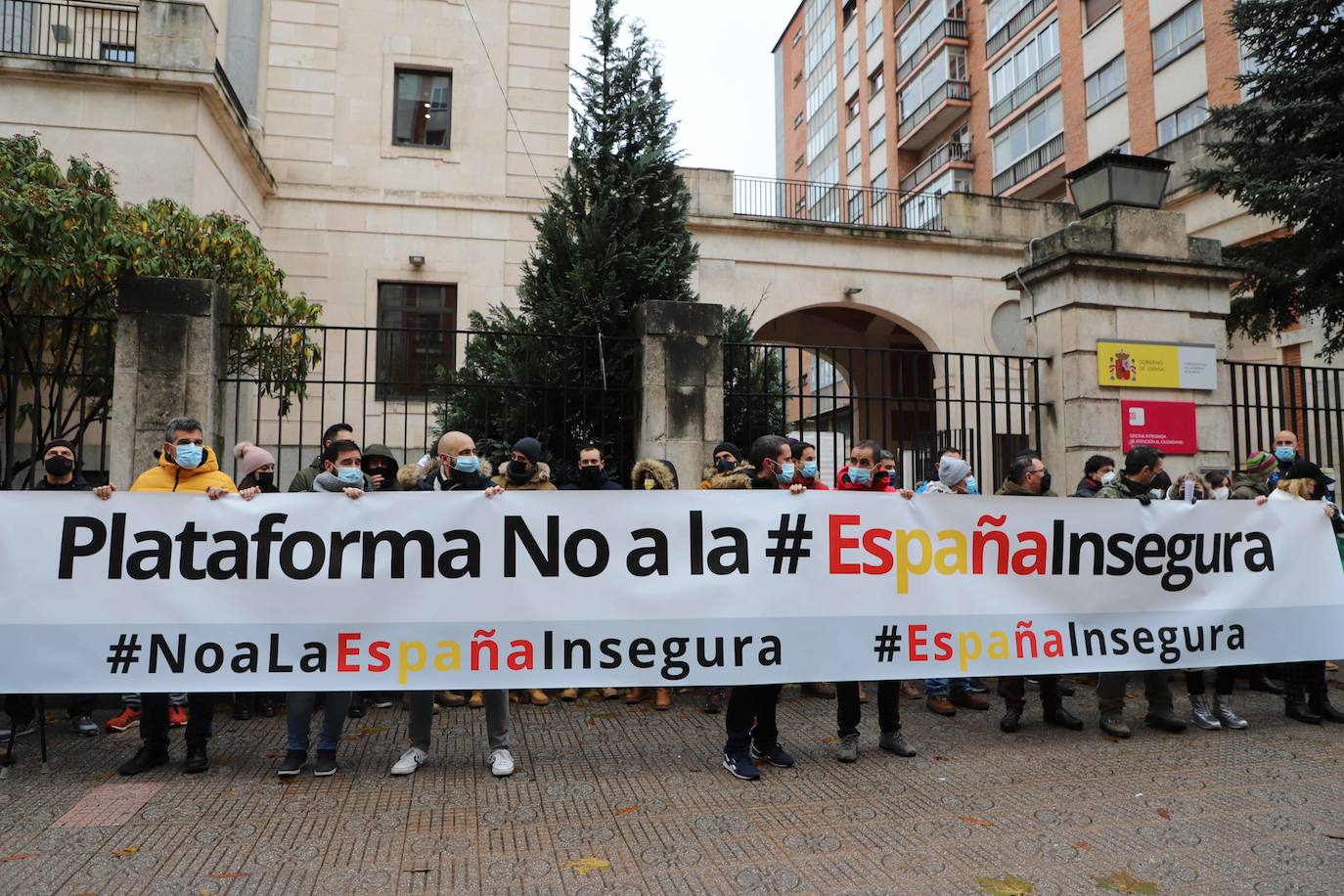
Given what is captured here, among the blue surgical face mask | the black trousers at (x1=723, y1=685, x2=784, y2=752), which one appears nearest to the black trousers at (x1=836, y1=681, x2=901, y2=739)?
the black trousers at (x1=723, y1=685, x2=784, y2=752)

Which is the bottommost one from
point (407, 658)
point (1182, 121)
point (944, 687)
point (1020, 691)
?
point (944, 687)

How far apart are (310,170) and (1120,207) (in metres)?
13.6

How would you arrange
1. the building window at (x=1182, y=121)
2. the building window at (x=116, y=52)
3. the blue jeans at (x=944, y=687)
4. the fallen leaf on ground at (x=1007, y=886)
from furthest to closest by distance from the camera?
1. the building window at (x=1182, y=121)
2. the building window at (x=116, y=52)
3. the blue jeans at (x=944, y=687)
4. the fallen leaf on ground at (x=1007, y=886)

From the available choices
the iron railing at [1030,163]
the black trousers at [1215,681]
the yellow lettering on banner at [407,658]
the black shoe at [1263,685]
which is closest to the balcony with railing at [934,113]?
the iron railing at [1030,163]

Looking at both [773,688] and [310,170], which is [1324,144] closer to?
[773,688]

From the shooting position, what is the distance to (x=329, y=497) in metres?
5.21

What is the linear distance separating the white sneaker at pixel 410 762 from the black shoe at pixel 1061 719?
4.09m

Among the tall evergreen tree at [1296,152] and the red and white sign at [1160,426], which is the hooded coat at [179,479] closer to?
the red and white sign at [1160,426]

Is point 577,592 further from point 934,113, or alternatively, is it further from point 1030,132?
point 934,113

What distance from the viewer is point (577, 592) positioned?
5.25 metres

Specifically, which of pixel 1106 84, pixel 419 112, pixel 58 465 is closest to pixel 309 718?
pixel 58 465

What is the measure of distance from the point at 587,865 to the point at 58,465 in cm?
408

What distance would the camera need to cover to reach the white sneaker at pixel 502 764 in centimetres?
495

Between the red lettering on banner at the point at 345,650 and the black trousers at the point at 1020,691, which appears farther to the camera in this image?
the black trousers at the point at 1020,691
